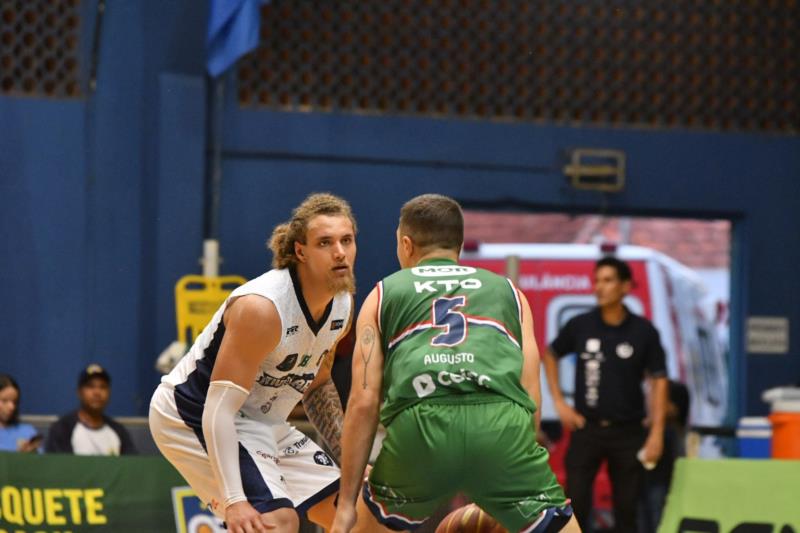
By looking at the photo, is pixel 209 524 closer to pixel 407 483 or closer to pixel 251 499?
pixel 251 499

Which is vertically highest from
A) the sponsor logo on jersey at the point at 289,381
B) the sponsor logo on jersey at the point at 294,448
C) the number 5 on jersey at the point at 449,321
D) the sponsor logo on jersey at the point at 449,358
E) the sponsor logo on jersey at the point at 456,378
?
the number 5 on jersey at the point at 449,321

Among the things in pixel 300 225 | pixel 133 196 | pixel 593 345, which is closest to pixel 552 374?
pixel 593 345

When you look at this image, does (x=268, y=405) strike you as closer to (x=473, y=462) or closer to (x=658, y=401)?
(x=473, y=462)

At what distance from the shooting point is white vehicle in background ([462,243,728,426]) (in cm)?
1172

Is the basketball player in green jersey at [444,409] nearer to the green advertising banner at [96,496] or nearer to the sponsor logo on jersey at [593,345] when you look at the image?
the green advertising banner at [96,496]

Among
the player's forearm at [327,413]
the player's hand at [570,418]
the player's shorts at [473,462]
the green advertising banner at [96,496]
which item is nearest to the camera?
the player's shorts at [473,462]

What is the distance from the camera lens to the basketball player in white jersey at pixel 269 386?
5.37 metres

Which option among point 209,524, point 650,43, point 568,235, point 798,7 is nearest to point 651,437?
point 209,524

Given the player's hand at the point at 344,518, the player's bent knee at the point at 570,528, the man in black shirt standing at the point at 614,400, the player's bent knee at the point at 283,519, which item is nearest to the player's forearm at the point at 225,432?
the player's bent knee at the point at 283,519

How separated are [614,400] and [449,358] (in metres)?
4.37

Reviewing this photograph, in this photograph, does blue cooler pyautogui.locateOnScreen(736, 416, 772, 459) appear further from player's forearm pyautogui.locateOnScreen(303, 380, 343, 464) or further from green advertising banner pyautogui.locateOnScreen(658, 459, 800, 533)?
player's forearm pyautogui.locateOnScreen(303, 380, 343, 464)

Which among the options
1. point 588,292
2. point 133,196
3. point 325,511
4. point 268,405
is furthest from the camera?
point 588,292

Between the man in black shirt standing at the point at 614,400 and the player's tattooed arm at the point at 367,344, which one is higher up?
the player's tattooed arm at the point at 367,344

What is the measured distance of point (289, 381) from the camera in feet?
18.9
